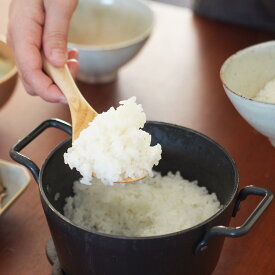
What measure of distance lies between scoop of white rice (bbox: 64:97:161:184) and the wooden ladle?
1.2 inches

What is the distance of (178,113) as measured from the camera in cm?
132

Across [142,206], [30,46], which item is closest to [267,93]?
[142,206]

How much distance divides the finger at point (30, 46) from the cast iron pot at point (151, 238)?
141 mm

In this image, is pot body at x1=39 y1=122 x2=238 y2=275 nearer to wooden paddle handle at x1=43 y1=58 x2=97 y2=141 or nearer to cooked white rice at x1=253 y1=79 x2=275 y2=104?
wooden paddle handle at x1=43 y1=58 x2=97 y2=141

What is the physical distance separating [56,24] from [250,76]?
18.5 inches

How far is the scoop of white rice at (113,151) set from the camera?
2.50 ft

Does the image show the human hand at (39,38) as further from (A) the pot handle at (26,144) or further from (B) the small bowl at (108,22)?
(B) the small bowl at (108,22)

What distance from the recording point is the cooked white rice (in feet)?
3.71

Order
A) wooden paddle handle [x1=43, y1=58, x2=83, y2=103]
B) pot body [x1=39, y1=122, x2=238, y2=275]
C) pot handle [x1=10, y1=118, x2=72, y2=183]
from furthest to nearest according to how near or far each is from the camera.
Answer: wooden paddle handle [x1=43, y1=58, x2=83, y2=103] < pot handle [x1=10, y1=118, x2=72, y2=183] < pot body [x1=39, y1=122, x2=238, y2=275]

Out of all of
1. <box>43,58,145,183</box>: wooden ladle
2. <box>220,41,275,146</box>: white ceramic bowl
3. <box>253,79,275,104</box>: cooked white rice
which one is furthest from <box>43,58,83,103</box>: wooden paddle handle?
<box>253,79,275,104</box>: cooked white rice

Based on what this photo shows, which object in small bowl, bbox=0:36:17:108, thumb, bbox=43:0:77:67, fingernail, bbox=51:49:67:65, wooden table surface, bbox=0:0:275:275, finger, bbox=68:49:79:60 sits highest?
thumb, bbox=43:0:77:67

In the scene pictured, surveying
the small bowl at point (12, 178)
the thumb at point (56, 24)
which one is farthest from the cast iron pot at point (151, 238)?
the thumb at point (56, 24)

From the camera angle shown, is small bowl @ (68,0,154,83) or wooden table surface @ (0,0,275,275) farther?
small bowl @ (68,0,154,83)

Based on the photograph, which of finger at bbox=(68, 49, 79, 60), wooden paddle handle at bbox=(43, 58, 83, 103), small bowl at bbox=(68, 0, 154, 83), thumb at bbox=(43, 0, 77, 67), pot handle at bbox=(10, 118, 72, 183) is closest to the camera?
pot handle at bbox=(10, 118, 72, 183)
